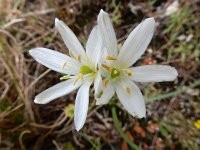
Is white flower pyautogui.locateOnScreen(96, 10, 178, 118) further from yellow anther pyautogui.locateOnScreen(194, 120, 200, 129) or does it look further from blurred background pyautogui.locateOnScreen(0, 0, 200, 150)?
yellow anther pyautogui.locateOnScreen(194, 120, 200, 129)

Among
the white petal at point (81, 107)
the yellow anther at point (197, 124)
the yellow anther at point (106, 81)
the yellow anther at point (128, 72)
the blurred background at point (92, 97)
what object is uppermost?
the yellow anther at point (106, 81)

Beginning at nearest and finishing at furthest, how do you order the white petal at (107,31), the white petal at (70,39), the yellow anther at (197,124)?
1. the white petal at (107,31)
2. the white petal at (70,39)
3. the yellow anther at (197,124)

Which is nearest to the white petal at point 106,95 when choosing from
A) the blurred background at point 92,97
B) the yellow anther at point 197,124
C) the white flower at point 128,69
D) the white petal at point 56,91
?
the white flower at point 128,69

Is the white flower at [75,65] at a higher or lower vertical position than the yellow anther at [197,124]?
higher

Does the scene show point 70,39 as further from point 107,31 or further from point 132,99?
point 132,99

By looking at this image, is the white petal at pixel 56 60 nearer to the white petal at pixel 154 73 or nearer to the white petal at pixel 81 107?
the white petal at pixel 81 107

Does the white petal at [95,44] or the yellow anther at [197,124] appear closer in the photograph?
the white petal at [95,44]

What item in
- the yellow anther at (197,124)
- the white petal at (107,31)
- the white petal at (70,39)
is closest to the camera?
the white petal at (107,31)

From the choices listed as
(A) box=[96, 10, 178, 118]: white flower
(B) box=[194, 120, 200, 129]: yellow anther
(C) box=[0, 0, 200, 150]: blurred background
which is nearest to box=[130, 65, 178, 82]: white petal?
(A) box=[96, 10, 178, 118]: white flower
